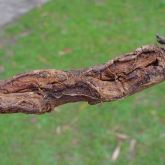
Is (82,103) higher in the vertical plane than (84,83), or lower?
lower

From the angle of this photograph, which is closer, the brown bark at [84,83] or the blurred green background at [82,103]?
the brown bark at [84,83]

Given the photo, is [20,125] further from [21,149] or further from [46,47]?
[46,47]

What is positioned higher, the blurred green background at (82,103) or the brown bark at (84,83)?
the brown bark at (84,83)

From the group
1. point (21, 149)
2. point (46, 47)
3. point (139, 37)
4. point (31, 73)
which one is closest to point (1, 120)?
point (21, 149)

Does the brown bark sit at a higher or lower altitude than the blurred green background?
higher
